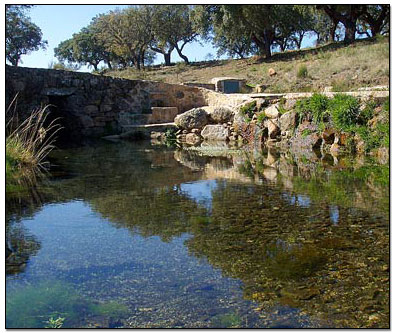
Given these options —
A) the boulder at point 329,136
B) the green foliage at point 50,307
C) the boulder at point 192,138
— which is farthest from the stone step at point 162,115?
the green foliage at point 50,307

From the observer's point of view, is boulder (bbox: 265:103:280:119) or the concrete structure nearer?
boulder (bbox: 265:103:280:119)

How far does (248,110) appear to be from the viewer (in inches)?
584

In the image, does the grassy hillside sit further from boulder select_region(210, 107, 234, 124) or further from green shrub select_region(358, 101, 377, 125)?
green shrub select_region(358, 101, 377, 125)

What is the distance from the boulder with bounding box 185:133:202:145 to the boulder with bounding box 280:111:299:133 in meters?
3.01

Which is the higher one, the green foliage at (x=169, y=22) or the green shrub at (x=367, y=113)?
the green foliage at (x=169, y=22)

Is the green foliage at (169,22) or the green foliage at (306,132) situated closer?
the green foliage at (306,132)

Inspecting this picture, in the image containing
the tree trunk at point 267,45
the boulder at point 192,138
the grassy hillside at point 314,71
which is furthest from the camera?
the tree trunk at point 267,45

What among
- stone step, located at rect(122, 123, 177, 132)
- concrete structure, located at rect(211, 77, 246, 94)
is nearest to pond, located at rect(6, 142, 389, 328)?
stone step, located at rect(122, 123, 177, 132)

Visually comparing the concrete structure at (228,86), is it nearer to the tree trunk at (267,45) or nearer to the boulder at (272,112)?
the boulder at (272,112)

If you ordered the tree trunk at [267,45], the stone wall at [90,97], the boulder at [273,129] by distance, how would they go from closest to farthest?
the boulder at [273,129], the stone wall at [90,97], the tree trunk at [267,45]

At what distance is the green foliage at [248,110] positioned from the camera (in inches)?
579

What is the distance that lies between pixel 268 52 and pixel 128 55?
12610 mm

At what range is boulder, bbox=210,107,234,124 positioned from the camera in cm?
1602

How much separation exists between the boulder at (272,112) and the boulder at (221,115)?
7.06 feet
